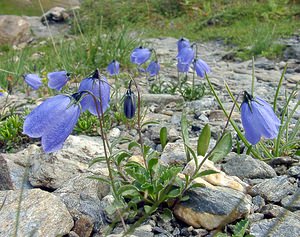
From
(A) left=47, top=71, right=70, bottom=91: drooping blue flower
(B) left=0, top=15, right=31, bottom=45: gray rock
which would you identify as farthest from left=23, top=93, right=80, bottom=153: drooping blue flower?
(B) left=0, top=15, right=31, bottom=45: gray rock

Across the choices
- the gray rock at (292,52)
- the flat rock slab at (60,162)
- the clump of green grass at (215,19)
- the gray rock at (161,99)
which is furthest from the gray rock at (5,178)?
the gray rock at (292,52)

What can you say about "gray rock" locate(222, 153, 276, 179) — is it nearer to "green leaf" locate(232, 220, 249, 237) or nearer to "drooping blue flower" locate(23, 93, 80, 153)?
"green leaf" locate(232, 220, 249, 237)

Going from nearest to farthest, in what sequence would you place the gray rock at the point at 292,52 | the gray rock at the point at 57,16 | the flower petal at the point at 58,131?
the flower petal at the point at 58,131 < the gray rock at the point at 292,52 < the gray rock at the point at 57,16

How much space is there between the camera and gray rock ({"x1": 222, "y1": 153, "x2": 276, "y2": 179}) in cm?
226

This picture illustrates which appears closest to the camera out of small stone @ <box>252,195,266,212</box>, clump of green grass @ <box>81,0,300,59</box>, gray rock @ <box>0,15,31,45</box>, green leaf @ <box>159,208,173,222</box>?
green leaf @ <box>159,208,173,222</box>

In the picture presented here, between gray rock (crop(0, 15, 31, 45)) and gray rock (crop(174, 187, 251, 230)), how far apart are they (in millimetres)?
12328

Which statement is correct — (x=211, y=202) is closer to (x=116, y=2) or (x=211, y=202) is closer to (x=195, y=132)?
(x=195, y=132)

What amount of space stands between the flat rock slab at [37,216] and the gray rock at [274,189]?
79 cm

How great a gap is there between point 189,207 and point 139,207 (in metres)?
0.20

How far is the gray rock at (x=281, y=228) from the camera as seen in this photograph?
173cm

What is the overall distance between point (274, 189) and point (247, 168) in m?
0.23

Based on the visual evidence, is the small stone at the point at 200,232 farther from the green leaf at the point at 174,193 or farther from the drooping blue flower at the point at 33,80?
the drooping blue flower at the point at 33,80

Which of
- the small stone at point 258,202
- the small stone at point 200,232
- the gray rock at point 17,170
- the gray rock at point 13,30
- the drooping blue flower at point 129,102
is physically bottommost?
the gray rock at point 13,30

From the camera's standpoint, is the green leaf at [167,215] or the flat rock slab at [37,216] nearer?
the flat rock slab at [37,216]
